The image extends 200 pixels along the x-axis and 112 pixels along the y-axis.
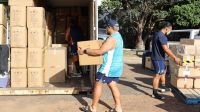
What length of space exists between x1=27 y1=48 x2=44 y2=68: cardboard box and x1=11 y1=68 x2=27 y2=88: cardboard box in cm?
24

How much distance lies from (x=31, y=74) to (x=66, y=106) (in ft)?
5.94

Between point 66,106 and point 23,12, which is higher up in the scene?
point 23,12

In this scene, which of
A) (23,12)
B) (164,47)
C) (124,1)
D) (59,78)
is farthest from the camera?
(124,1)

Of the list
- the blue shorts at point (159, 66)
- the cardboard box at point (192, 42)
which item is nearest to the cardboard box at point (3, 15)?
the blue shorts at point (159, 66)

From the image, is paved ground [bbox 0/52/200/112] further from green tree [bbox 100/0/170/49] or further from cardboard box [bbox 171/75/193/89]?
green tree [bbox 100/0/170/49]

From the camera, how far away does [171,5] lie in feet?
83.0

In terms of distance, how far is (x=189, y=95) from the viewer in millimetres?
10188

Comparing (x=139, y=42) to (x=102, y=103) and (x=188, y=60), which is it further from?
(x=102, y=103)

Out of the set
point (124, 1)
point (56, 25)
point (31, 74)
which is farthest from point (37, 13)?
point (124, 1)

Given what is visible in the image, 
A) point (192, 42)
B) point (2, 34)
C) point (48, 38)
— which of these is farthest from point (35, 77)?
point (192, 42)

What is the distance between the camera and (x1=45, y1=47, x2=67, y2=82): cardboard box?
11.8 m

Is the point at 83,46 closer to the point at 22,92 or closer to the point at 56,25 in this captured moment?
the point at 22,92

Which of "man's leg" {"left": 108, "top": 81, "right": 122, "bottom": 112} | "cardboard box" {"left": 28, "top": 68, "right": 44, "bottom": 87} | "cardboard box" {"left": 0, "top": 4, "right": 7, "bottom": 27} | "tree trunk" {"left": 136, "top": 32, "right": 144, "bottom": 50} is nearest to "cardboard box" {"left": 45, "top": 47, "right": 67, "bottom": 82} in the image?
"cardboard box" {"left": 28, "top": 68, "right": 44, "bottom": 87}

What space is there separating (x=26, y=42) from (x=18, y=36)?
245 mm
